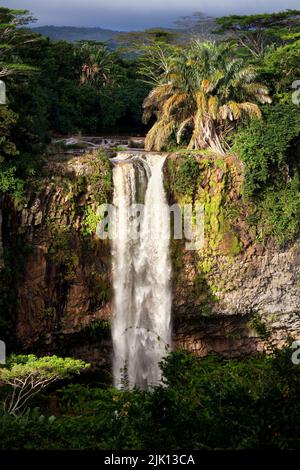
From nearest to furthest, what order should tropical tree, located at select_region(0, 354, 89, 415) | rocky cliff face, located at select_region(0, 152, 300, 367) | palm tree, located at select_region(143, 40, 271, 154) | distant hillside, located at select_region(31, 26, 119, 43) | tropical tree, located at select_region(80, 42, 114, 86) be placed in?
1. tropical tree, located at select_region(0, 354, 89, 415)
2. rocky cliff face, located at select_region(0, 152, 300, 367)
3. palm tree, located at select_region(143, 40, 271, 154)
4. tropical tree, located at select_region(80, 42, 114, 86)
5. distant hillside, located at select_region(31, 26, 119, 43)

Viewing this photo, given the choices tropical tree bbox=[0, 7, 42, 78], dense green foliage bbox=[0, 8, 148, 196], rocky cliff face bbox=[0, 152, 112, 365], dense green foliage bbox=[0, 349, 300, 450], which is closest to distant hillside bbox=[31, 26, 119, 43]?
dense green foliage bbox=[0, 8, 148, 196]

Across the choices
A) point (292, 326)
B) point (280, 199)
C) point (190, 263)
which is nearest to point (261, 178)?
point (280, 199)

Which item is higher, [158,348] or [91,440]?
[91,440]

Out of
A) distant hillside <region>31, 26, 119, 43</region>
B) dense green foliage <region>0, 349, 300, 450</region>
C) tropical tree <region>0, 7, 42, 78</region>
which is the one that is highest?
distant hillside <region>31, 26, 119, 43</region>

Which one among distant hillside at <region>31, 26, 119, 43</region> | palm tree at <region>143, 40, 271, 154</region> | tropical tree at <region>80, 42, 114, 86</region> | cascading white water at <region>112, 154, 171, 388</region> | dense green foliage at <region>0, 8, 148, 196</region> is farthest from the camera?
distant hillside at <region>31, 26, 119, 43</region>

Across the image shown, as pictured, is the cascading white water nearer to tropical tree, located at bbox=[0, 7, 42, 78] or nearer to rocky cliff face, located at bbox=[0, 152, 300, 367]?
rocky cliff face, located at bbox=[0, 152, 300, 367]

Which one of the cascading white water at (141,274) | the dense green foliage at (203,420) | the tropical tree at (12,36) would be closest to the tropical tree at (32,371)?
the cascading white water at (141,274)

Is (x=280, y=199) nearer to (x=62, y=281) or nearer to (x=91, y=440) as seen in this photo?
(x=62, y=281)
